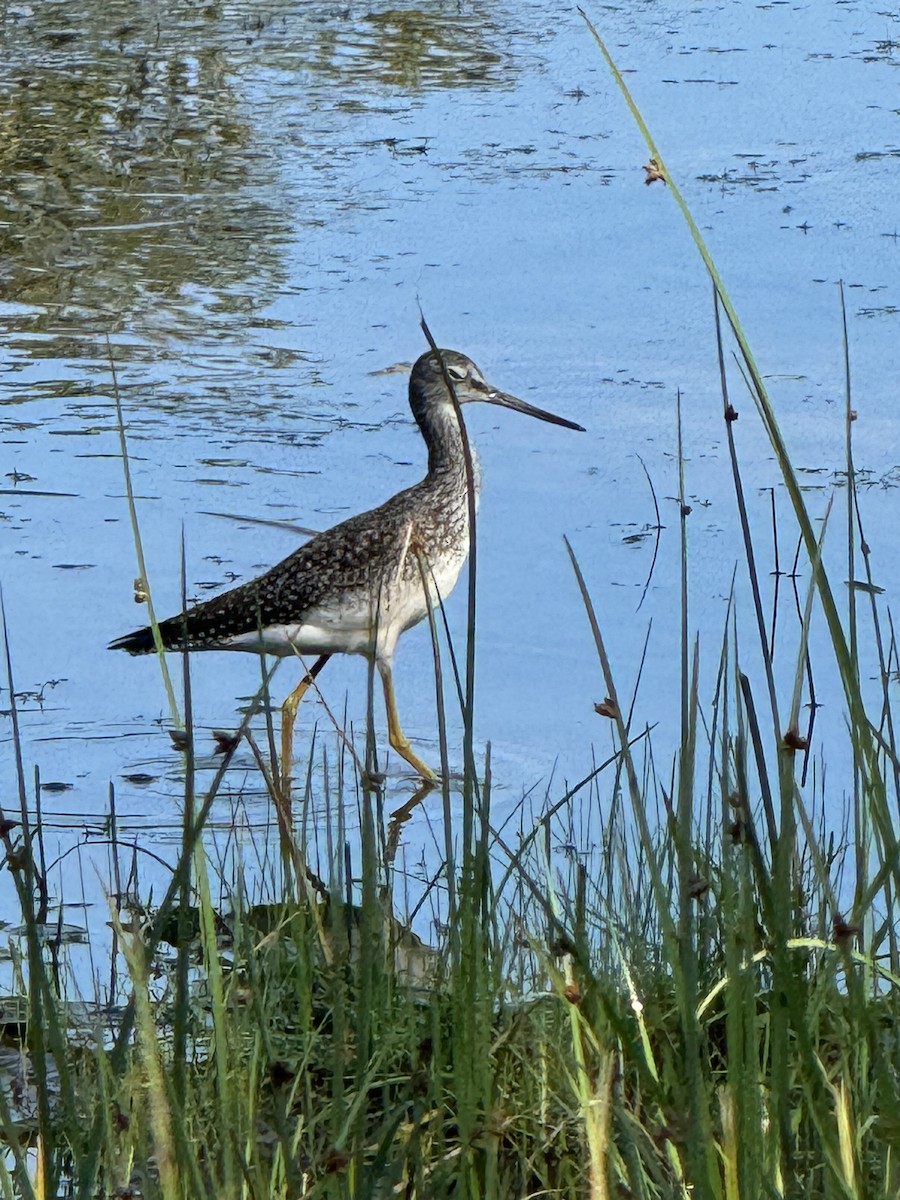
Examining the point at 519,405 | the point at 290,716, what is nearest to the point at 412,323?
the point at 519,405

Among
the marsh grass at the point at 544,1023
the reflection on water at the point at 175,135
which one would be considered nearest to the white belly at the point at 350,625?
the marsh grass at the point at 544,1023

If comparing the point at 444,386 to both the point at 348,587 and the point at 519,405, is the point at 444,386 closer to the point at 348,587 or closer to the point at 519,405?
the point at 519,405

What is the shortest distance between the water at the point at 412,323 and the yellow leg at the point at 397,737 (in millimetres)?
91

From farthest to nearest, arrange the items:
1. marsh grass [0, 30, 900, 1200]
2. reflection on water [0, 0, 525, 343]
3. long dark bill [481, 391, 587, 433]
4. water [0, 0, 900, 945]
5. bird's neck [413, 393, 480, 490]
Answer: reflection on water [0, 0, 525, 343] → long dark bill [481, 391, 587, 433] → bird's neck [413, 393, 480, 490] → water [0, 0, 900, 945] → marsh grass [0, 30, 900, 1200]

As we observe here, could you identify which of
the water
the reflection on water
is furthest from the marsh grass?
the reflection on water

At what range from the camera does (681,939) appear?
69.5 inches

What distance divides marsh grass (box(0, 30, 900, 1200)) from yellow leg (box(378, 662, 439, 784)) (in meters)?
1.59

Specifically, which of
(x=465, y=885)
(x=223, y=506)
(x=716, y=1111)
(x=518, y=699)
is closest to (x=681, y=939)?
(x=465, y=885)

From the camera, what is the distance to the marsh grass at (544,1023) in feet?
5.96

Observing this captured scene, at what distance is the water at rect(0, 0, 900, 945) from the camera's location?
19.1ft

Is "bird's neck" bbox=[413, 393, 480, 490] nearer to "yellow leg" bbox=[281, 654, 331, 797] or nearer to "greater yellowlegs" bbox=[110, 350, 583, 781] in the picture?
"greater yellowlegs" bbox=[110, 350, 583, 781]

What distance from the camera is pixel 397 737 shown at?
5.65 m

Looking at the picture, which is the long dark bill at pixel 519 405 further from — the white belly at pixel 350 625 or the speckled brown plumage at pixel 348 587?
the white belly at pixel 350 625

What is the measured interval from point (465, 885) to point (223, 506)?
15.9ft
